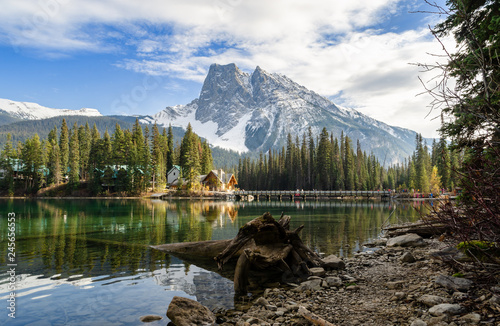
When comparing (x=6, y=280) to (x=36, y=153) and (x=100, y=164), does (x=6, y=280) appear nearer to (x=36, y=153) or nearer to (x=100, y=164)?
(x=100, y=164)

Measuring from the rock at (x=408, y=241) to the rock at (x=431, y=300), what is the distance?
878cm

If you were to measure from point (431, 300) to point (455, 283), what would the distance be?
88cm

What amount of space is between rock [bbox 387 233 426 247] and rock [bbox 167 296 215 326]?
10.7 metres

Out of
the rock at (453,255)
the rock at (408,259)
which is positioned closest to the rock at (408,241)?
the rock at (408,259)

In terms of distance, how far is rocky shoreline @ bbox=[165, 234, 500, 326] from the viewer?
17.7ft

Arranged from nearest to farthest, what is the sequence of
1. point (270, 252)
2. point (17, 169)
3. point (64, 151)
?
point (270, 252) < point (17, 169) < point (64, 151)

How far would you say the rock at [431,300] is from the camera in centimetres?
592

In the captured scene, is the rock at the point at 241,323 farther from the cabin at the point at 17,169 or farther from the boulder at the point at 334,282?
the cabin at the point at 17,169

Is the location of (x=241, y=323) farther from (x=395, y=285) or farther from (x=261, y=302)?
Answer: (x=395, y=285)

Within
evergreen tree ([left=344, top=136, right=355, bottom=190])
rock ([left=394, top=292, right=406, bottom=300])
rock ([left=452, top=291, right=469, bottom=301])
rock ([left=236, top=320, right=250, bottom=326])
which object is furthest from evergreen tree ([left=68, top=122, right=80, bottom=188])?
rock ([left=452, top=291, right=469, bottom=301])

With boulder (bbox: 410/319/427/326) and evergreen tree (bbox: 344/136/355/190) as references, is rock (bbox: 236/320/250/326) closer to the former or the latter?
boulder (bbox: 410/319/427/326)

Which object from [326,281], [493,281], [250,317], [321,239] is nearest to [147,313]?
[250,317]

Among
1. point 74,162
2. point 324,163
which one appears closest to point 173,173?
point 74,162

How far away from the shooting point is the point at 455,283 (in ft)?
21.2
